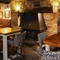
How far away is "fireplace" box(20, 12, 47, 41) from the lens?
544cm

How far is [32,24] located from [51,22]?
0.80 m

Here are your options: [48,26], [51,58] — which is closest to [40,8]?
[48,26]

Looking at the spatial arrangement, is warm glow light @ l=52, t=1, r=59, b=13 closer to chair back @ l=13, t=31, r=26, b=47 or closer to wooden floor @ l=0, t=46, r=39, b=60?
wooden floor @ l=0, t=46, r=39, b=60

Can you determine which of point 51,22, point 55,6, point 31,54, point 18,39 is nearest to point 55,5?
point 55,6

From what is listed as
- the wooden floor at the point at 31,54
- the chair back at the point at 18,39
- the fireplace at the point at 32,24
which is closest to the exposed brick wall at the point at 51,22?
the fireplace at the point at 32,24

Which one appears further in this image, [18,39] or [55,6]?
[55,6]

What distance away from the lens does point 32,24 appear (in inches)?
223

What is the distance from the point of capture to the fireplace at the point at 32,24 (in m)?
5.44

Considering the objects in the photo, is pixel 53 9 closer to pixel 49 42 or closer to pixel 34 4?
pixel 34 4

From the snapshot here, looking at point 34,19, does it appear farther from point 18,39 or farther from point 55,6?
point 18,39

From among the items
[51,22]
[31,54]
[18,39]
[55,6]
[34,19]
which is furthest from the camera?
[34,19]

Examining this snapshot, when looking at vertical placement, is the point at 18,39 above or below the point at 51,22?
below

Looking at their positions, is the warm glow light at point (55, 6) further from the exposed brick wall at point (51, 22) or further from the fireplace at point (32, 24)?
the fireplace at point (32, 24)

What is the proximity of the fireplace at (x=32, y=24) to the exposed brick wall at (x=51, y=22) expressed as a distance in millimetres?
158
